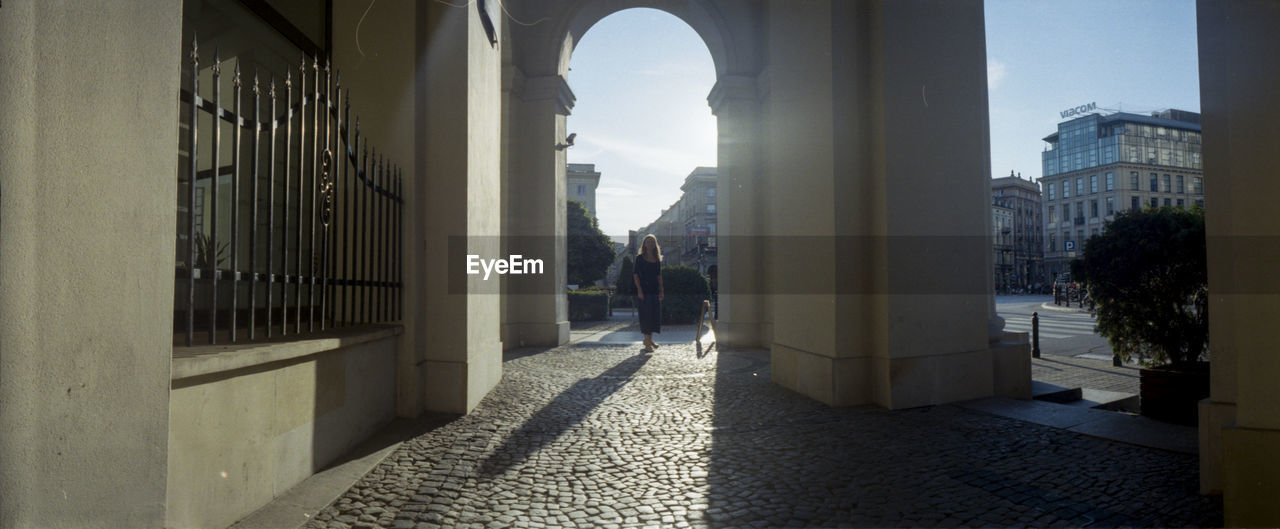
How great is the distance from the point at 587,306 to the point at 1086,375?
12.0 m

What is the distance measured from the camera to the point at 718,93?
10.4 meters

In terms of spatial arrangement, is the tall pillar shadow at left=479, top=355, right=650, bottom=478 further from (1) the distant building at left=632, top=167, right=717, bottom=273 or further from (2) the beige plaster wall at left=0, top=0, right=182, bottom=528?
(1) the distant building at left=632, top=167, right=717, bottom=273

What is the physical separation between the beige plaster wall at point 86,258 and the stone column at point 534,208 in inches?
313

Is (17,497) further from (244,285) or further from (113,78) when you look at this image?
(244,285)

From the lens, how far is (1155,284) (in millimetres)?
5395

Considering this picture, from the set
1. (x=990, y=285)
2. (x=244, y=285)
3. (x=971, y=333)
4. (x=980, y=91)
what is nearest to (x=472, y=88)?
(x=244, y=285)

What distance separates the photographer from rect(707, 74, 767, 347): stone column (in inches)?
387

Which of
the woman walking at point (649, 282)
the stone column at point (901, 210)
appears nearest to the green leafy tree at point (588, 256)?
the woman walking at point (649, 282)

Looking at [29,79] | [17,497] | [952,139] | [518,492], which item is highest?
[952,139]

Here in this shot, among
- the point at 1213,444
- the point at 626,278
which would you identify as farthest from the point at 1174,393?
the point at 626,278

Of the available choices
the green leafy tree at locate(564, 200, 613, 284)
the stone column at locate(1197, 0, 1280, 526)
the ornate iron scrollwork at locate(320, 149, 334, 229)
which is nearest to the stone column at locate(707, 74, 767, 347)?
the ornate iron scrollwork at locate(320, 149, 334, 229)

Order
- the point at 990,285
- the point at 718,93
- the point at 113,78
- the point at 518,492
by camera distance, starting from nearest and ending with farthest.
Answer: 1. the point at 113,78
2. the point at 518,492
3. the point at 990,285
4. the point at 718,93

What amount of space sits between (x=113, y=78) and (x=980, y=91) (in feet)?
19.6

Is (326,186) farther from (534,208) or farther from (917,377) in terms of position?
(534,208)
